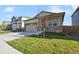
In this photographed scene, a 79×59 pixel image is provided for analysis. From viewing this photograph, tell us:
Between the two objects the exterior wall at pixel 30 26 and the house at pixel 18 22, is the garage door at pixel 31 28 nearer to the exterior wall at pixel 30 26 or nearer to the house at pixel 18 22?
the exterior wall at pixel 30 26

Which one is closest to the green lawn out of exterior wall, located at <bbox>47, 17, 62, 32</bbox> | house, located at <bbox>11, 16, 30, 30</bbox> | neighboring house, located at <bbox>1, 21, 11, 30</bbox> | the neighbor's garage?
neighboring house, located at <bbox>1, 21, 11, 30</bbox>

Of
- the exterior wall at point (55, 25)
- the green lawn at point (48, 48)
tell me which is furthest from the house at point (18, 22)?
the green lawn at point (48, 48)

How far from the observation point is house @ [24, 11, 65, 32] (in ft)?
51.1

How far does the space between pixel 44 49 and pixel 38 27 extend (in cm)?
712

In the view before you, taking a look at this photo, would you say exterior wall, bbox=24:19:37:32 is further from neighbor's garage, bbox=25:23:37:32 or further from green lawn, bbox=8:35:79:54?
green lawn, bbox=8:35:79:54

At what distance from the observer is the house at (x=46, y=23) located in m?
15.6

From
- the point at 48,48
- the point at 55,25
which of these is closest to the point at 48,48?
the point at 48,48

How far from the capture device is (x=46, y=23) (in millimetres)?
17062

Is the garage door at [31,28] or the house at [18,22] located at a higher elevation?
the house at [18,22]

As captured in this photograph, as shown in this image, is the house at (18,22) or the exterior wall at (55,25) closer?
the house at (18,22)

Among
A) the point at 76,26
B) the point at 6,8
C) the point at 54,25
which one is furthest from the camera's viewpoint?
the point at 54,25

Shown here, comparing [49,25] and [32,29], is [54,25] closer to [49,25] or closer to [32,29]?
[49,25]

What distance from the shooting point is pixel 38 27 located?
16.2 meters
